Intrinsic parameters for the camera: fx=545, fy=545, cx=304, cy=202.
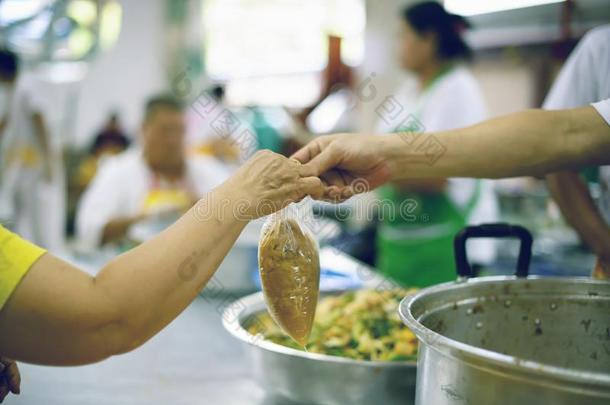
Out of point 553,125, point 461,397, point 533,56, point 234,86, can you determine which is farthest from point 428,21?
point 234,86

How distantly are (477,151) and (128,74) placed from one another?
814 cm

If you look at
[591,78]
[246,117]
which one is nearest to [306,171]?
[591,78]

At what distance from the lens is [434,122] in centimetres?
251

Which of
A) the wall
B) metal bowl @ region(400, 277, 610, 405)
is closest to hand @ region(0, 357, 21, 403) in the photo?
metal bowl @ region(400, 277, 610, 405)

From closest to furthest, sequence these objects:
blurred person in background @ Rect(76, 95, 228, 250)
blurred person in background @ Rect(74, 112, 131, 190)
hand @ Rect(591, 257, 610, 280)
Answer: hand @ Rect(591, 257, 610, 280)
blurred person in background @ Rect(76, 95, 228, 250)
blurred person in background @ Rect(74, 112, 131, 190)

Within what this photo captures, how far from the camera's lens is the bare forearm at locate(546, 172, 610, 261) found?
1.43m

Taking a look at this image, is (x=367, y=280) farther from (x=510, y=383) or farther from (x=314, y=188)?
(x=510, y=383)

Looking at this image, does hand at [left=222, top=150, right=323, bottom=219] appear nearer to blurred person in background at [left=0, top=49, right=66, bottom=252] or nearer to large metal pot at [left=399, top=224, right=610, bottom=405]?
large metal pot at [left=399, top=224, right=610, bottom=405]

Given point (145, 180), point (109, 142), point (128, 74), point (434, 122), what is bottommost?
point (109, 142)

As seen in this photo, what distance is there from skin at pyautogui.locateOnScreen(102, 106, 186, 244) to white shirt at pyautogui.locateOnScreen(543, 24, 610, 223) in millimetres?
2195

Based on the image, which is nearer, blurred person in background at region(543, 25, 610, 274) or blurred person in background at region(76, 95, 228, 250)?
blurred person in background at region(543, 25, 610, 274)


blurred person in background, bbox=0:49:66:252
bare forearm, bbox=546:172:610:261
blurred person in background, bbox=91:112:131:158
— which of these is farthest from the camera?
blurred person in background, bbox=91:112:131:158

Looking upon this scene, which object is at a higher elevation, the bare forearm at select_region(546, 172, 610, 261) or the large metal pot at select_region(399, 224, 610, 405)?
the bare forearm at select_region(546, 172, 610, 261)

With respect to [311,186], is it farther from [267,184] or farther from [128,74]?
[128,74]
